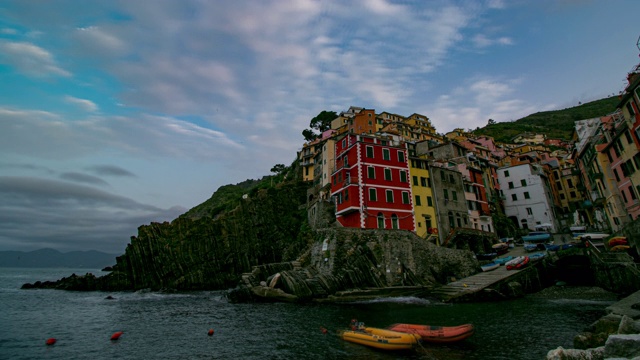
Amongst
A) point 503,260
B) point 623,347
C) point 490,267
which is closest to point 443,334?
point 623,347

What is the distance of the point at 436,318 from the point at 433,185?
3005cm

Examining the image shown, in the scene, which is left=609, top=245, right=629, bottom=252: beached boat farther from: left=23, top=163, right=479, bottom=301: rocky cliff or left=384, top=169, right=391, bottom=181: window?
left=384, top=169, right=391, bottom=181: window

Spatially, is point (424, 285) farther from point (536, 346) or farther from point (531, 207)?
point (531, 207)

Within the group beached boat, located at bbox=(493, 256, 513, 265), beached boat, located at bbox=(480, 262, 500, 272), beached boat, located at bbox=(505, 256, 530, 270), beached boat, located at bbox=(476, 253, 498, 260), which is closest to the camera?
beached boat, located at bbox=(505, 256, 530, 270)

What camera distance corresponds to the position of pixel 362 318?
2497 centimetres

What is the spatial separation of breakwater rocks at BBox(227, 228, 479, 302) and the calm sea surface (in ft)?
9.71

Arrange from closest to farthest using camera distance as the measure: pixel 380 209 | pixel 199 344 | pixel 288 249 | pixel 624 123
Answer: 1. pixel 199 344
2. pixel 624 123
3. pixel 380 209
4. pixel 288 249

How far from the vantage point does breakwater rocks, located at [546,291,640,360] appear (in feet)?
30.5

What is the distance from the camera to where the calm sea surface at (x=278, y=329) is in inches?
672

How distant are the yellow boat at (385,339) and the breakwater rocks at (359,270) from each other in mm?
15642

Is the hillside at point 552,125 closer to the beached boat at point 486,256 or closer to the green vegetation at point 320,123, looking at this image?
the green vegetation at point 320,123

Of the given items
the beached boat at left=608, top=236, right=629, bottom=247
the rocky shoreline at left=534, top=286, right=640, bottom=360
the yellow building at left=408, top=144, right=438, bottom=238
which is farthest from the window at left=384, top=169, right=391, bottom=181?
the rocky shoreline at left=534, top=286, right=640, bottom=360

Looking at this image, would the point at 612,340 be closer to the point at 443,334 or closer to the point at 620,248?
the point at 443,334

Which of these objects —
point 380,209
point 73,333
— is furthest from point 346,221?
point 73,333
